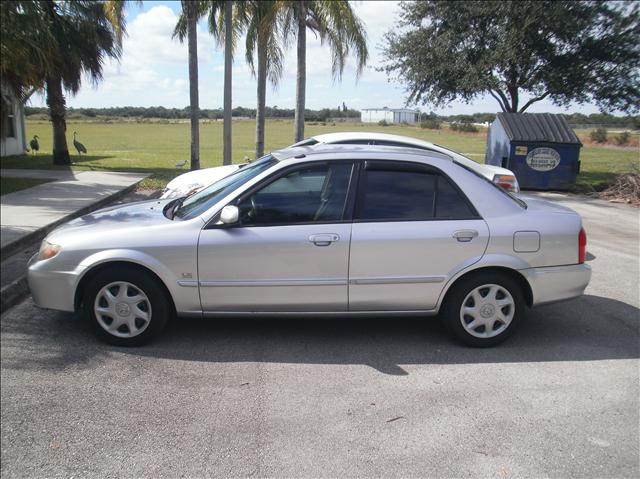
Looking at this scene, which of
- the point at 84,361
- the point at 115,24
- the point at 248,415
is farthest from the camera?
the point at 115,24

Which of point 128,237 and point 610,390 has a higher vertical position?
point 128,237

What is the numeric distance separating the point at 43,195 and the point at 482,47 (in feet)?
44.0

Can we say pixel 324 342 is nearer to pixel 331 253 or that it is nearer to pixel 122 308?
pixel 331 253

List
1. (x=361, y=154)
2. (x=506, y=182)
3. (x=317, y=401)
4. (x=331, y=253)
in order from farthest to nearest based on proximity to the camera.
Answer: (x=506, y=182) < (x=361, y=154) < (x=331, y=253) < (x=317, y=401)

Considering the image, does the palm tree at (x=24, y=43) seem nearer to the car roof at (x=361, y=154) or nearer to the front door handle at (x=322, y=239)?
the car roof at (x=361, y=154)

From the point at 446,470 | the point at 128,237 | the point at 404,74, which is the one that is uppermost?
the point at 404,74

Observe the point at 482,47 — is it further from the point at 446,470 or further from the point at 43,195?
the point at 446,470

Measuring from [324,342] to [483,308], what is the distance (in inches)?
52.7

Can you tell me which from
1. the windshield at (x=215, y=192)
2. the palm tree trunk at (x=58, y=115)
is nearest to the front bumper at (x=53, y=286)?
the windshield at (x=215, y=192)

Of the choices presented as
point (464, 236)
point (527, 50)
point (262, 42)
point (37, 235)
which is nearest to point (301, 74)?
point (262, 42)

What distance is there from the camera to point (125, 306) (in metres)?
4.35

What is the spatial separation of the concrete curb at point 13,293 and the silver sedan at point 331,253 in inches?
33.7

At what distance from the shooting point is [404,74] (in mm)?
19094

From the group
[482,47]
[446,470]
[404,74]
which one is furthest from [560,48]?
[446,470]
